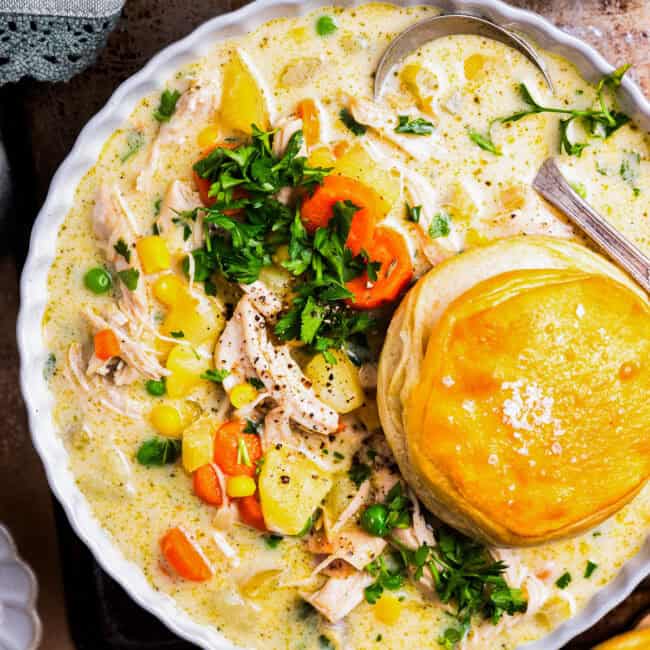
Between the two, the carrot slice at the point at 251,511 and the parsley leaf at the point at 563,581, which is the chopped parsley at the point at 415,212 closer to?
the carrot slice at the point at 251,511

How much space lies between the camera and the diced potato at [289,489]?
3.25 m

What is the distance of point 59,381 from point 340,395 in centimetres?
98

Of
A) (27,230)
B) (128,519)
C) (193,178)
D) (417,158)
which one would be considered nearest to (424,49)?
(417,158)

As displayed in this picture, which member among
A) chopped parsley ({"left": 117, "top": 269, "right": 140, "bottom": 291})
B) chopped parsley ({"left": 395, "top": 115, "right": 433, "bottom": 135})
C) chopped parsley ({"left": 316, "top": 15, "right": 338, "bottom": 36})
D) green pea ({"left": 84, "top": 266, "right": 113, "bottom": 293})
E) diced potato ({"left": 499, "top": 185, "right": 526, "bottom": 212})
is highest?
chopped parsley ({"left": 316, "top": 15, "right": 338, "bottom": 36})

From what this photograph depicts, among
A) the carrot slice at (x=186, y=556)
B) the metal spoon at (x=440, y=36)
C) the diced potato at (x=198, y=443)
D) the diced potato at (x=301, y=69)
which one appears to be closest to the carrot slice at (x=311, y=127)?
the diced potato at (x=301, y=69)

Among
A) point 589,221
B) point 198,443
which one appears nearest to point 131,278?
point 198,443

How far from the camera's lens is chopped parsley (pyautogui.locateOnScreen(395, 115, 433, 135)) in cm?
327

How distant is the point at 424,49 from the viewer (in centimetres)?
329

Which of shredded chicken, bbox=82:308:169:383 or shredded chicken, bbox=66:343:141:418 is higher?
shredded chicken, bbox=82:308:169:383

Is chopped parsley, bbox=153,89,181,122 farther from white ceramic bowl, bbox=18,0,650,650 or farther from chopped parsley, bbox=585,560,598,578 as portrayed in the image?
chopped parsley, bbox=585,560,598,578

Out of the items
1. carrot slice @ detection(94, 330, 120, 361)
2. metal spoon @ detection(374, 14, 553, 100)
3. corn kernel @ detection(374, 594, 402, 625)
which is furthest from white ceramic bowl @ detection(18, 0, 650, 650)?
corn kernel @ detection(374, 594, 402, 625)

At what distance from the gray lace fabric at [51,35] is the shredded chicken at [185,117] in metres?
0.37

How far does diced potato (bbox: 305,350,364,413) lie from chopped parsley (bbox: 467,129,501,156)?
87 centimetres

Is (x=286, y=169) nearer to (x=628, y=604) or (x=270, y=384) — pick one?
(x=270, y=384)
